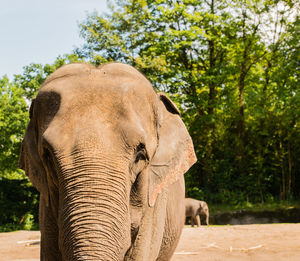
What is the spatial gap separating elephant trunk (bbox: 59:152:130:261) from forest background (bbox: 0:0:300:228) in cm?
1816

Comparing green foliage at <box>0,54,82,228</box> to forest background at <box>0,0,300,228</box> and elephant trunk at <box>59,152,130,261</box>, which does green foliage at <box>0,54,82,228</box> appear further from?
elephant trunk at <box>59,152,130,261</box>

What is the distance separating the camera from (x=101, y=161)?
2.83m

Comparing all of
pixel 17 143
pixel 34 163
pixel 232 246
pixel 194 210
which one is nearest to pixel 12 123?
pixel 17 143

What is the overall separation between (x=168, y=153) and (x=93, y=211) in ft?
4.21

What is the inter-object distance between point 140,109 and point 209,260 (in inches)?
228

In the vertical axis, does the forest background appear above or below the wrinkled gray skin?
above

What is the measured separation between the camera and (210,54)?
2656 centimetres

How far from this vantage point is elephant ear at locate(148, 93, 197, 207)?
3.62 metres

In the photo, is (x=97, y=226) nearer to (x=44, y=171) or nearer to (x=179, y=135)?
(x=44, y=171)

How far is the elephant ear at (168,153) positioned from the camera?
3625 millimetres

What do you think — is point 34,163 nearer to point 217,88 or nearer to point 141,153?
point 141,153

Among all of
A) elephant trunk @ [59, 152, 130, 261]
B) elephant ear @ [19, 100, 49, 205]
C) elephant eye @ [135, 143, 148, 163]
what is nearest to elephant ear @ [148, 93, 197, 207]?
elephant eye @ [135, 143, 148, 163]

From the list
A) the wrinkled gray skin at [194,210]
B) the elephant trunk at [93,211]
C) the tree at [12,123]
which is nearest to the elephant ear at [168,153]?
the elephant trunk at [93,211]

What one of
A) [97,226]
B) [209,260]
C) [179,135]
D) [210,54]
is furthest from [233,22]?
[97,226]
